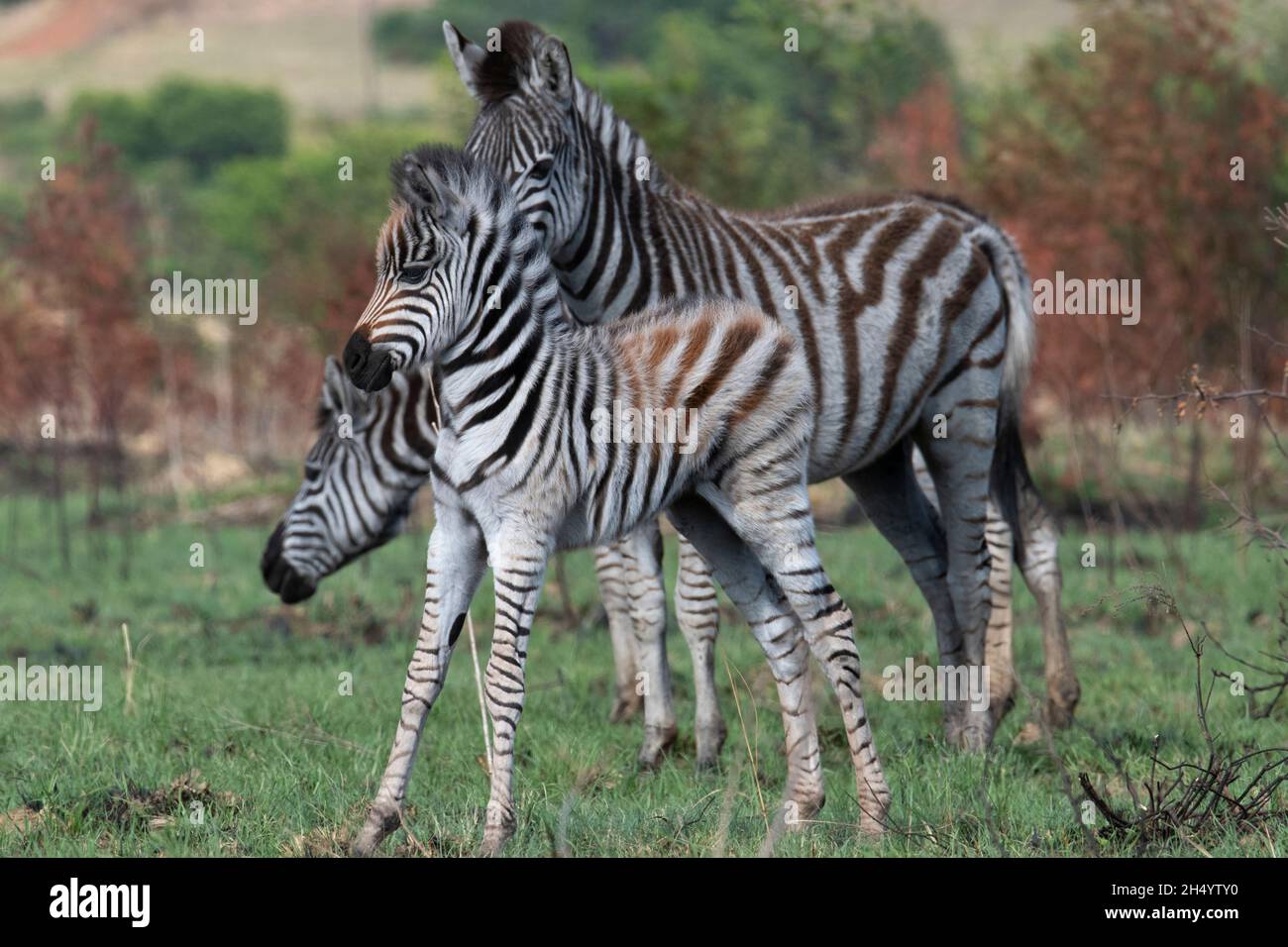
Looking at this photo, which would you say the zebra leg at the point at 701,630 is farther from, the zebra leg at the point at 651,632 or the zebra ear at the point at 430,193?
the zebra ear at the point at 430,193

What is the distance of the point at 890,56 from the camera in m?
23.2

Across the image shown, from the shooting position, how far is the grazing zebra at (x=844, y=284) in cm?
696

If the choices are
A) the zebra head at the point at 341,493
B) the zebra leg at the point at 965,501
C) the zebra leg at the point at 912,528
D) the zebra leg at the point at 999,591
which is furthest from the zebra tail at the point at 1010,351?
the zebra head at the point at 341,493

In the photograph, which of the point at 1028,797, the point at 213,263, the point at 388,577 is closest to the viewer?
the point at 1028,797

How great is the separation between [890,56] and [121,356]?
13523 mm

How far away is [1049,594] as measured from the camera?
852cm

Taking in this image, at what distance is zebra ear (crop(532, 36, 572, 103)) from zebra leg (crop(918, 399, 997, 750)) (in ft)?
8.02

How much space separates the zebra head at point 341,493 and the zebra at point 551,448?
11.3ft

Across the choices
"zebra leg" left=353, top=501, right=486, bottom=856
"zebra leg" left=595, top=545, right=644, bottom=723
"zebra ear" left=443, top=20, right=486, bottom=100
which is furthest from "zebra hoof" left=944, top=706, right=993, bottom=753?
"zebra ear" left=443, top=20, right=486, bottom=100

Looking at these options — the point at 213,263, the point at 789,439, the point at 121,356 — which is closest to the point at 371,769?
the point at 789,439

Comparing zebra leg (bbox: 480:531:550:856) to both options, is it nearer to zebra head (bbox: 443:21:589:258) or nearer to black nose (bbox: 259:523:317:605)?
zebra head (bbox: 443:21:589:258)

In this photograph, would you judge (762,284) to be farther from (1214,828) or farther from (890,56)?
(890,56)

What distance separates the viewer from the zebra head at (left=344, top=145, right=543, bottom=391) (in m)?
5.43

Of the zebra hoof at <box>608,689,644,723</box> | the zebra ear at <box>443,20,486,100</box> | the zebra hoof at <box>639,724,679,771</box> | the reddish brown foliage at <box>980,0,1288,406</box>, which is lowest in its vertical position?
the zebra hoof at <box>639,724,679,771</box>
